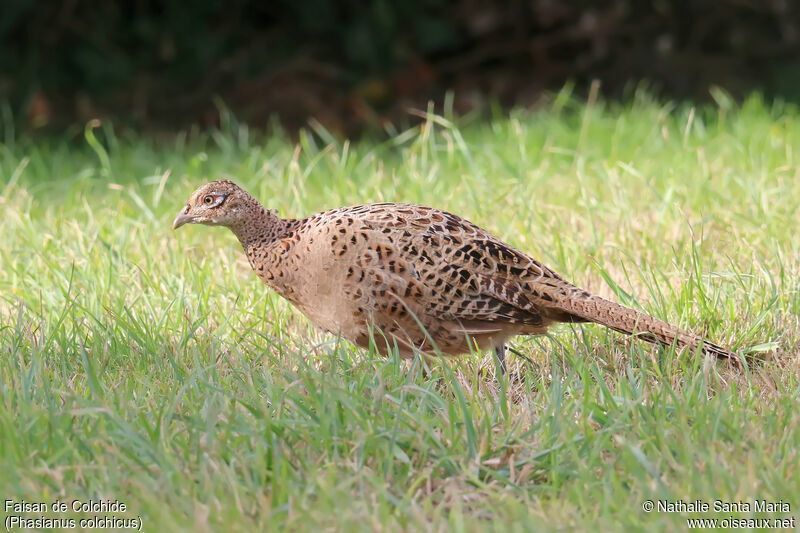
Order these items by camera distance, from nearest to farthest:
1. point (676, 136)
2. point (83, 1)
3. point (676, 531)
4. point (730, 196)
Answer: point (676, 531) < point (730, 196) < point (676, 136) < point (83, 1)

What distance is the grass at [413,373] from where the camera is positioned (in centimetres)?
259

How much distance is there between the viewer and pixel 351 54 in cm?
891

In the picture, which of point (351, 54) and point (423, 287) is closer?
point (423, 287)

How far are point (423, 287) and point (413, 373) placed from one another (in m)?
0.30

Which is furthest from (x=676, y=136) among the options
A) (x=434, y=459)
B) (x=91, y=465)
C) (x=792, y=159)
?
(x=91, y=465)

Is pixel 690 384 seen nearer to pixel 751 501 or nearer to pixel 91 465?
pixel 751 501

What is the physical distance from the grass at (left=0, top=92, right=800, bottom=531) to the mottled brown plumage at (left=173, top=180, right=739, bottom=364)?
117mm

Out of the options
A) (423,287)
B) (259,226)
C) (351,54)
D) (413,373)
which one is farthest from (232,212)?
(351,54)

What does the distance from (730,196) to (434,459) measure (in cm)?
283

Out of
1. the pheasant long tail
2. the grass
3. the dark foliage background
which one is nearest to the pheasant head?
the grass

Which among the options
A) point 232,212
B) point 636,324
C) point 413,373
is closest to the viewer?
point 413,373

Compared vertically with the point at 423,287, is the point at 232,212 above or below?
above

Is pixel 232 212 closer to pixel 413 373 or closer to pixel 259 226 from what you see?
pixel 259 226

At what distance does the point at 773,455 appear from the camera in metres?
2.70
